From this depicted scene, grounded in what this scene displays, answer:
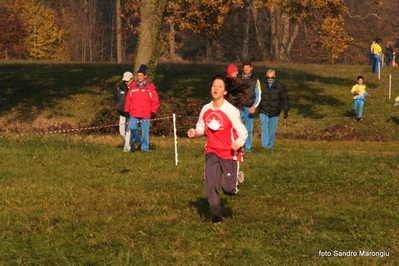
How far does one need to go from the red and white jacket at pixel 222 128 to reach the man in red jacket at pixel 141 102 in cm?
817

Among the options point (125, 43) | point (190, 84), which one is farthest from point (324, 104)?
point (125, 43)

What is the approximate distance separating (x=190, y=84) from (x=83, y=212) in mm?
28057

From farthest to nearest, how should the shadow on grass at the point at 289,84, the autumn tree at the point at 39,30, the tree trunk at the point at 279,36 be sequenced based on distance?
1. the autumn tree at the point at 39,30
2. the tree trunk at the point at 279,36
3. the shadow on grass at the point at 289,84

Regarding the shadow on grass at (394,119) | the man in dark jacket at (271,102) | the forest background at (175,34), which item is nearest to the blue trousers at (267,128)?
the man in dark jacket at (271,102)

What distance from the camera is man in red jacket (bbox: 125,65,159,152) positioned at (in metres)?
18.8

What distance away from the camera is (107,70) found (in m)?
42.8

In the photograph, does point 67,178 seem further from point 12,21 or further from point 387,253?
point 12,21

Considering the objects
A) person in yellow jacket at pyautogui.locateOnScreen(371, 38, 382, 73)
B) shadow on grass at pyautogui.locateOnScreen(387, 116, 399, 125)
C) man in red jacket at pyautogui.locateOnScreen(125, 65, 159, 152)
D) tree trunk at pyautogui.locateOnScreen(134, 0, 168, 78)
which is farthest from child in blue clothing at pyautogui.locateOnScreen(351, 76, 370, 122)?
man in red jacket at pyautogui.locateOnScreen(125, 65, 159, 152)

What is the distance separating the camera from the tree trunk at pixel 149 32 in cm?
2931

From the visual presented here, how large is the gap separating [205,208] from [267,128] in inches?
364

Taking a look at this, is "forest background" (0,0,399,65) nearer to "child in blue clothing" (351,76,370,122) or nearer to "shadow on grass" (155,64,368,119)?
"shadow on grass" (155,64,368,119)

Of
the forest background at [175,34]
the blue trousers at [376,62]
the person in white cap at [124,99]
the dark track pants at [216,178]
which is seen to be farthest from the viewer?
the forest background at [175,34]

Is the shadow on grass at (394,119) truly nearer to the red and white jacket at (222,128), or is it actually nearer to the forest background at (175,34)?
the forest background at (175,34)

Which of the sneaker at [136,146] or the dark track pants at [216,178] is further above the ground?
the dark track pants at [216,178]
